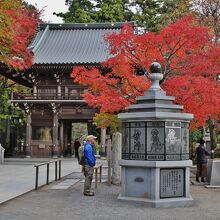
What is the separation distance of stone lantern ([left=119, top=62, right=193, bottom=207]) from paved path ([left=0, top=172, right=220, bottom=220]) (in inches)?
19.6

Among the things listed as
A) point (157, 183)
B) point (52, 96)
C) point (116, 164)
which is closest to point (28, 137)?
point (52, 96)

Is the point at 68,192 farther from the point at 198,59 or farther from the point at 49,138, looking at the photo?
the point at 49,138

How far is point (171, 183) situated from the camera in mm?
11039

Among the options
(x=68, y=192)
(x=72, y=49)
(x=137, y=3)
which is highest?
(x=137, y=3)

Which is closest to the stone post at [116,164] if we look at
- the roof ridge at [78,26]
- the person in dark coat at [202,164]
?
the person in dark coat at [202,164]

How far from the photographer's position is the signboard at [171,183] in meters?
10.9

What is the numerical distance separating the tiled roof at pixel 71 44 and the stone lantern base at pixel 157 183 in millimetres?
22588

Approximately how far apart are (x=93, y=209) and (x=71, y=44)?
28986mm

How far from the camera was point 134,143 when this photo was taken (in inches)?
452

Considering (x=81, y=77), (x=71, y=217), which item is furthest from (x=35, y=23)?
(x=71, y=217)

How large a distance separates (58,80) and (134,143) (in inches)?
922

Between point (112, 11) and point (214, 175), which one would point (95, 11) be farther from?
point (214, 175)

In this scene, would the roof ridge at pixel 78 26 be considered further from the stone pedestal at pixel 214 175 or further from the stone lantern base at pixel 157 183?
the stone lantern base at pixel 157 183

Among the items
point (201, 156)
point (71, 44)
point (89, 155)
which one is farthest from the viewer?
point (71, 44)
